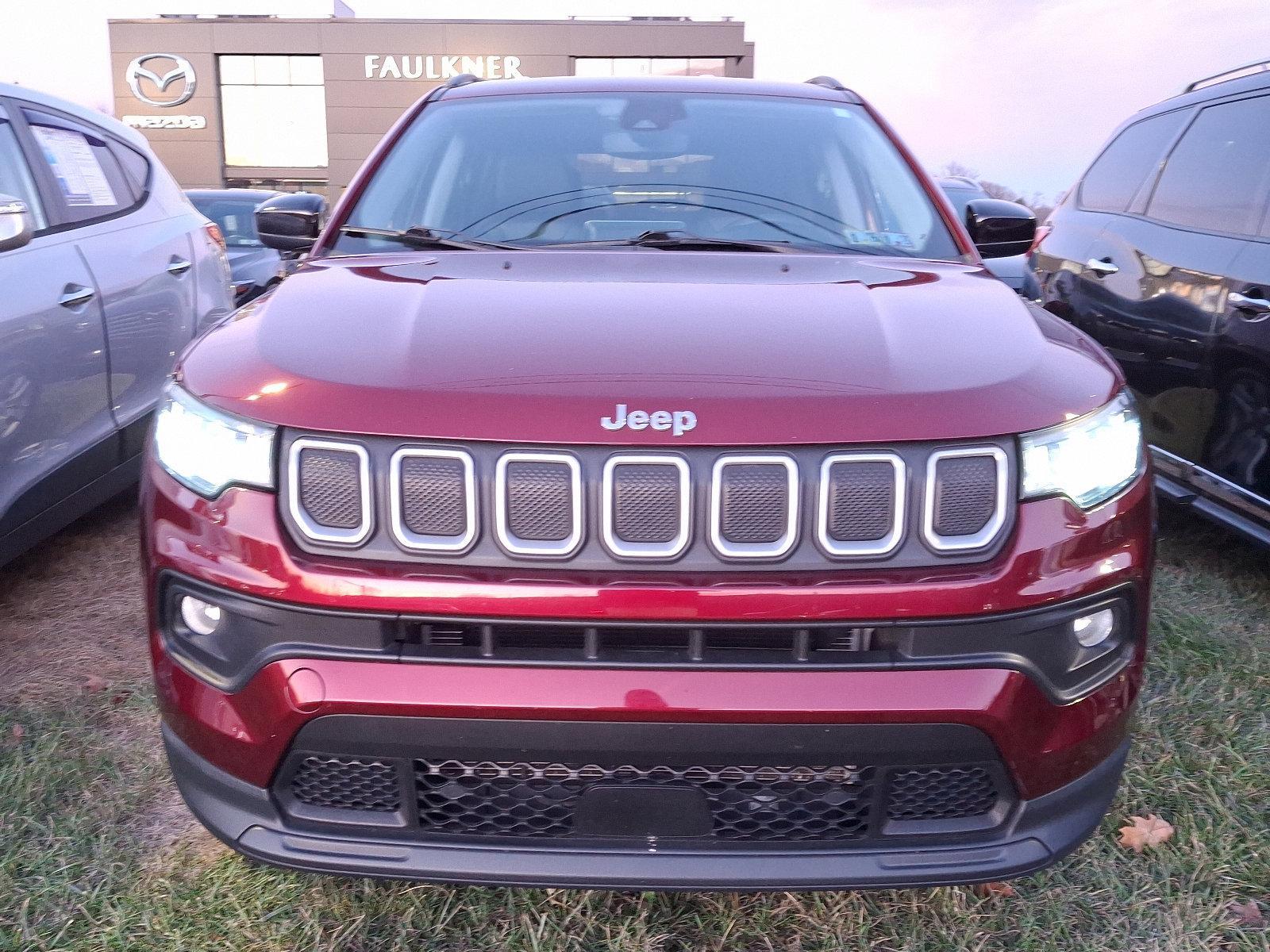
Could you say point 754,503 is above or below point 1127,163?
below

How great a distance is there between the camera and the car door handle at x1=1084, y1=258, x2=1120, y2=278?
395 cm

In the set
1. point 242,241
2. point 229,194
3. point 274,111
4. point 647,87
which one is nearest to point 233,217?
point 242,241

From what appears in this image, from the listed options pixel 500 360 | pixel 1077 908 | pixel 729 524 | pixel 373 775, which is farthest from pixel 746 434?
pixel 1077 908

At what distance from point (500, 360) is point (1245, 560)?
3.35 meters

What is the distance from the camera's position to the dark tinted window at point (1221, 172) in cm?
338

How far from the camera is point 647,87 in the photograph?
284 cm

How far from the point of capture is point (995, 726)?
4.88 feet

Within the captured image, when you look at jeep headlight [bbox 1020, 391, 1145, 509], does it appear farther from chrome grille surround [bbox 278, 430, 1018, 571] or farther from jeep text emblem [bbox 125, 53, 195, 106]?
jeep text emblem [bbox 125, 53, 195, 106]

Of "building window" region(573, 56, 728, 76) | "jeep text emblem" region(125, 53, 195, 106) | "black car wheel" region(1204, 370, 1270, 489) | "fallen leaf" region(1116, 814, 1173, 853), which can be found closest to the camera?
"fallen leaf" region(1116, 814, 1173, 853)

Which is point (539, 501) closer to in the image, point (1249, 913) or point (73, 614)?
point (1249, 913)

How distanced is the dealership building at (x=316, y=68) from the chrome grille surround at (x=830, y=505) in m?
34.6

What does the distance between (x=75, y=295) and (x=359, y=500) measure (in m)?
2.23

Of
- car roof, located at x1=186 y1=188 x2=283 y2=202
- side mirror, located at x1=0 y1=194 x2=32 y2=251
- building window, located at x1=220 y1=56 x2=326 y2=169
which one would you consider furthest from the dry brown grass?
building window, located at x1=220 y1=56 x2=326 y2=169

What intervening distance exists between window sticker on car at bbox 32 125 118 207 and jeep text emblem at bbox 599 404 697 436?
2.88m
